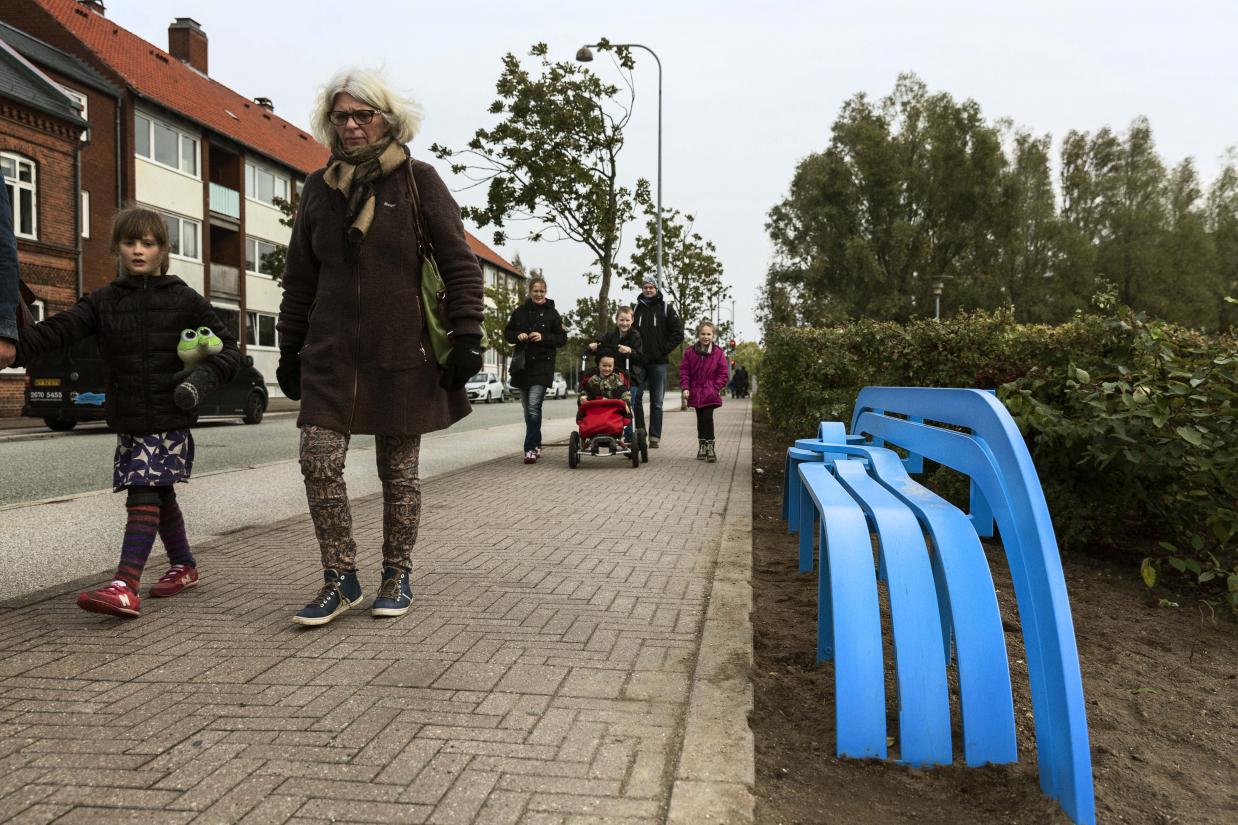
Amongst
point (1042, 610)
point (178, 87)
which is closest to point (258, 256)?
point (178, 87)

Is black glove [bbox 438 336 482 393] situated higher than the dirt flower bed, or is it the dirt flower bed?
black glove [bbox 438 336 482 393]

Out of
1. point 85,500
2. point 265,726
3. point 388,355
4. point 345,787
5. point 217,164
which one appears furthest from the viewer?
point 217,164

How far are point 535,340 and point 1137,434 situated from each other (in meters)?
6.83

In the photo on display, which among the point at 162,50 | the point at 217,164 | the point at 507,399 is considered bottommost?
the point at 507,399

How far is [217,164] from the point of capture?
3841cm

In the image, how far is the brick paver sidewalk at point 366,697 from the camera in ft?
7.61

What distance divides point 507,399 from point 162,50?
24107 millimetres

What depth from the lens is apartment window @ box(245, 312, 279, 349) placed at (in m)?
39.0

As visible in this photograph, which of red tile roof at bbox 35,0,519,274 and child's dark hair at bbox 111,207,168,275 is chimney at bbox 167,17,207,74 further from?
child's dark hair at bbox 111,207,168,275

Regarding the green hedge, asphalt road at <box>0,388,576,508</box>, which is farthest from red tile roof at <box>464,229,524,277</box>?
the green hedge

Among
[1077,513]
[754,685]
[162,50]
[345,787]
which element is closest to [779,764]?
[754,685]

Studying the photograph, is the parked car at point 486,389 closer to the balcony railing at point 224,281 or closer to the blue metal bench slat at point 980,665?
the balcony railing at point 224,281

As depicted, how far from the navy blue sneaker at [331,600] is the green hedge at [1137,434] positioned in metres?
3.48

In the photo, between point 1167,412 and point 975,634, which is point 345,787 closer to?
point 975,634
